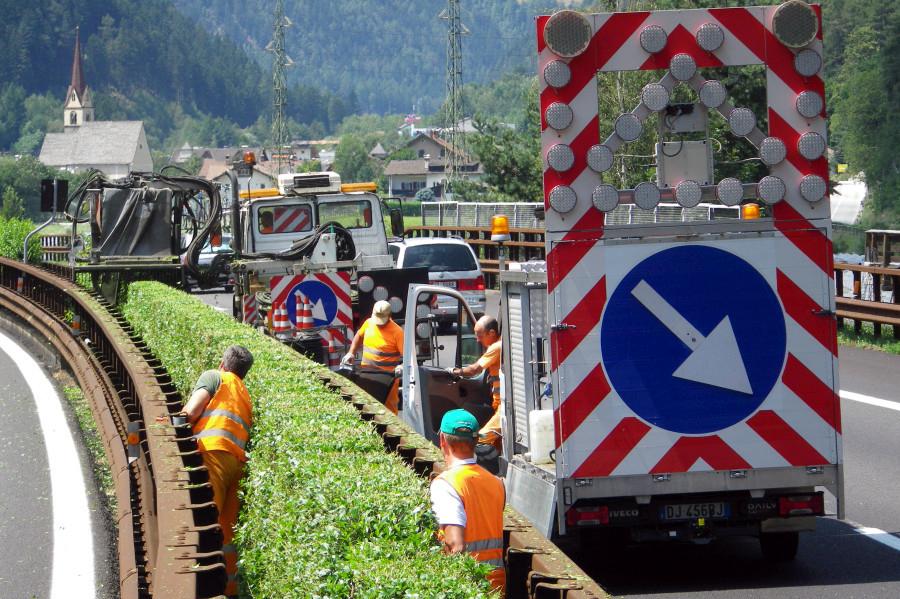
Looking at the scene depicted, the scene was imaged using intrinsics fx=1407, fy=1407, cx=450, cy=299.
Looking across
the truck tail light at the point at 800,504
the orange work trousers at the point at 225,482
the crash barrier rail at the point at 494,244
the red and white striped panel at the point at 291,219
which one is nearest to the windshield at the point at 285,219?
the red and white striped panel at the point at 291,219

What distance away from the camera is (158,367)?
1444cm

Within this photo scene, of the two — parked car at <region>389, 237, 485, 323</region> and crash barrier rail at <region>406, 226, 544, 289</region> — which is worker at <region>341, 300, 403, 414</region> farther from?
crash barrier rail at <region>406, 226, 544, 289</region>

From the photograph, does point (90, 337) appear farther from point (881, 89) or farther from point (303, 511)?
point (881, 89)

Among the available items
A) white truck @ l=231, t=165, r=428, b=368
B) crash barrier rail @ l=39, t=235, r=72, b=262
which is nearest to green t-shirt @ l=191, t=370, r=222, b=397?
white truck @ l=231, t=165, r=428, b=368

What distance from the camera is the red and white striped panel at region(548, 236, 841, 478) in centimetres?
852

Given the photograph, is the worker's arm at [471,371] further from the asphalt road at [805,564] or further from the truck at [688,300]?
the truck at [688,300]

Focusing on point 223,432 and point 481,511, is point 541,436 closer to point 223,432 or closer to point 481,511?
point 223,432

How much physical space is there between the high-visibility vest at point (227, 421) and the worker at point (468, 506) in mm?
3183

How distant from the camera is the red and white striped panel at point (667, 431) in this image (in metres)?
8.52

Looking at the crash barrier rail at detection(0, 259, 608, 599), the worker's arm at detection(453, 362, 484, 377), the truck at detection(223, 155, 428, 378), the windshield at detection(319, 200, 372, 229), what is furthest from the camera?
the windshield at detection(319, 200, 372, 229)

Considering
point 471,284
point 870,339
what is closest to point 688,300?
point 870,339

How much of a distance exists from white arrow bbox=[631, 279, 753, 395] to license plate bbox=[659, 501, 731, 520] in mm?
787

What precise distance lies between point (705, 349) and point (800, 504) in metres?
1.20

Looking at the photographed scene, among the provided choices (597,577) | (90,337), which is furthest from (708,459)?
(90,337)
